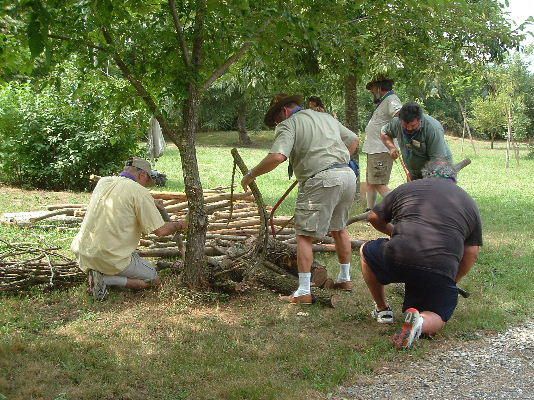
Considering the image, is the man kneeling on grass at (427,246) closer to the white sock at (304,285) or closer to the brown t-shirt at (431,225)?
the brown t-shirt at (431,225)

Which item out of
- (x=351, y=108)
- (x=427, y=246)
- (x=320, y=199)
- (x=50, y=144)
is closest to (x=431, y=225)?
(x=427, y=246)

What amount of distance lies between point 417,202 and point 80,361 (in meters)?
2.63

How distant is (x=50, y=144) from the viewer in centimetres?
1279

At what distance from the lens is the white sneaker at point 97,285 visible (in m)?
5.57

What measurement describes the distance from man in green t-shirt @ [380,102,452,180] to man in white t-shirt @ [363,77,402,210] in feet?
5.11

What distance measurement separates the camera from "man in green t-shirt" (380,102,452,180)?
5852 millimetres

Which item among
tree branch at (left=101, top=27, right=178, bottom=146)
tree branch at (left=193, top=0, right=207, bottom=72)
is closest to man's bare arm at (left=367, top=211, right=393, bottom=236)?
tree branch at (left=101, top=27, right=178, bottom=146)

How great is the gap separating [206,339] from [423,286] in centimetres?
164

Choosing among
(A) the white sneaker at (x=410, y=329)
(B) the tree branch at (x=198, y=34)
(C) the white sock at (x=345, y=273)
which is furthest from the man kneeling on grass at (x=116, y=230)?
(A) the white sneaker at (x=410, y=329)

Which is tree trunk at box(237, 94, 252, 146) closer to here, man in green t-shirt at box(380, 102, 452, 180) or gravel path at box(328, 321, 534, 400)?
man in green t-shirt at box(380, 102, 452, 180)

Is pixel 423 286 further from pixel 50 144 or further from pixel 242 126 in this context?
pixel 242 126

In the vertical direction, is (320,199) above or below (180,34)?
below

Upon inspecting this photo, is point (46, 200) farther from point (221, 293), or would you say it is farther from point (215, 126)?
point (215, 126)

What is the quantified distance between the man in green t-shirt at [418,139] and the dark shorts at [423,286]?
145 cm
